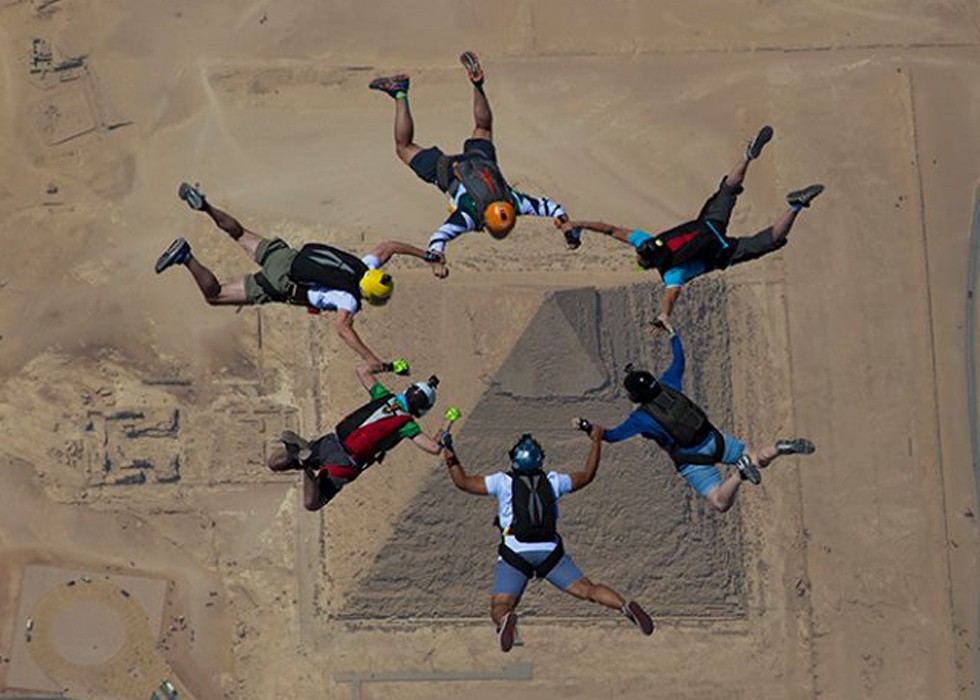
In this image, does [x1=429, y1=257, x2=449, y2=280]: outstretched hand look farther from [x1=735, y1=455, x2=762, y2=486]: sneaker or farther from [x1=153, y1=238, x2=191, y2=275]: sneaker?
[x1=735, y1=455, x2=762, y2=486]: sneaker

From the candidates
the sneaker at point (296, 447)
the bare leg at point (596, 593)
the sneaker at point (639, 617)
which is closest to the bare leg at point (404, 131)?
the sneaker at point (296, 447)

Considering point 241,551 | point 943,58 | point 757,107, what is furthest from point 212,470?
point 943,58

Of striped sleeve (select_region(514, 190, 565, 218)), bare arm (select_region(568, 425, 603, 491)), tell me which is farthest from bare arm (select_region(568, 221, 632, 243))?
bare arm (select_region(568, 425, 603, 491))

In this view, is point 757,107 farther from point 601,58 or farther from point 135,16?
point 135,16

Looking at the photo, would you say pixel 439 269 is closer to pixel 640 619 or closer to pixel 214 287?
pixel 214 287

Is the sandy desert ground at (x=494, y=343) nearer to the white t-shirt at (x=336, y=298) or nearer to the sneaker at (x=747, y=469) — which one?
the sneaker at (x=747, y=469)

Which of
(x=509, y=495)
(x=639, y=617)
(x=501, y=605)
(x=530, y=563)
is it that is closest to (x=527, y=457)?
(x=509, y=495)
